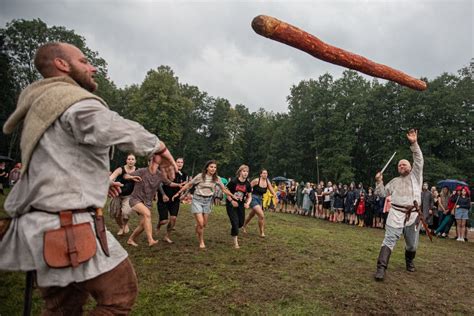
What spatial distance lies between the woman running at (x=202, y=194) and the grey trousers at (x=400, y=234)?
11.3ft

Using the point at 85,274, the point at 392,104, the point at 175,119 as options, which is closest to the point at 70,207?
the point at 85,274

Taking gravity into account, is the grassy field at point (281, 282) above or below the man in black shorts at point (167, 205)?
below

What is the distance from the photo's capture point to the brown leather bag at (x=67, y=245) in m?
1.90

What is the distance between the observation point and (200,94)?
206ft

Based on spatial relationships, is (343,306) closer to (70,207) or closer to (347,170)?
(70,207)

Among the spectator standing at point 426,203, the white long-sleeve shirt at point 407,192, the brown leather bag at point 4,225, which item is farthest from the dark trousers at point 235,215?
the spectator standing at point 426,203

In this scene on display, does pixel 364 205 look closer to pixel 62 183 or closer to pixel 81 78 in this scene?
pixel 81 78

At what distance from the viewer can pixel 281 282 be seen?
17.8 feet

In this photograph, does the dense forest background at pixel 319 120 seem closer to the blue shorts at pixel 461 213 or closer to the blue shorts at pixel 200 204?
the blue shorts at pixel 461 213

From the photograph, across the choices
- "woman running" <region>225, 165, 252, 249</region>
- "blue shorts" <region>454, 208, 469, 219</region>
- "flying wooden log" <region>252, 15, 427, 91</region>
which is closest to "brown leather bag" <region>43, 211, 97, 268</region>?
"flying wooden log" <region>252, 15, 427, 91</region>

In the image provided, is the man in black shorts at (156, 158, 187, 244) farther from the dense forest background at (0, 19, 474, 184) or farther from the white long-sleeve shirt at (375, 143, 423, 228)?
the dense forest background at (0, 19, 474, 184)

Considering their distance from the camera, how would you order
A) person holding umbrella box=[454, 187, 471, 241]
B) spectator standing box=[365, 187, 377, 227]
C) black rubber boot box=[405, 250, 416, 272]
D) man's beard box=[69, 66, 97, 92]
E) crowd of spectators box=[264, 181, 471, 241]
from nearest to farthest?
man's beard box=[69, 66, 97, 92] < black rubber boot box=[405, 250, 416, 272] < person holding umbrella box=[454, 187, 471, 241] < crowd of spectators box=[264, 181, 471, 241] < spectator standing box=[365, 187, 377, 227]

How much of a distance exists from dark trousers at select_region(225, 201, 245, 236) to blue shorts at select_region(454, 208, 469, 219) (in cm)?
935

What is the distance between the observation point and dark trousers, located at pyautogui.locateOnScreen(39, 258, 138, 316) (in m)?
2.06
